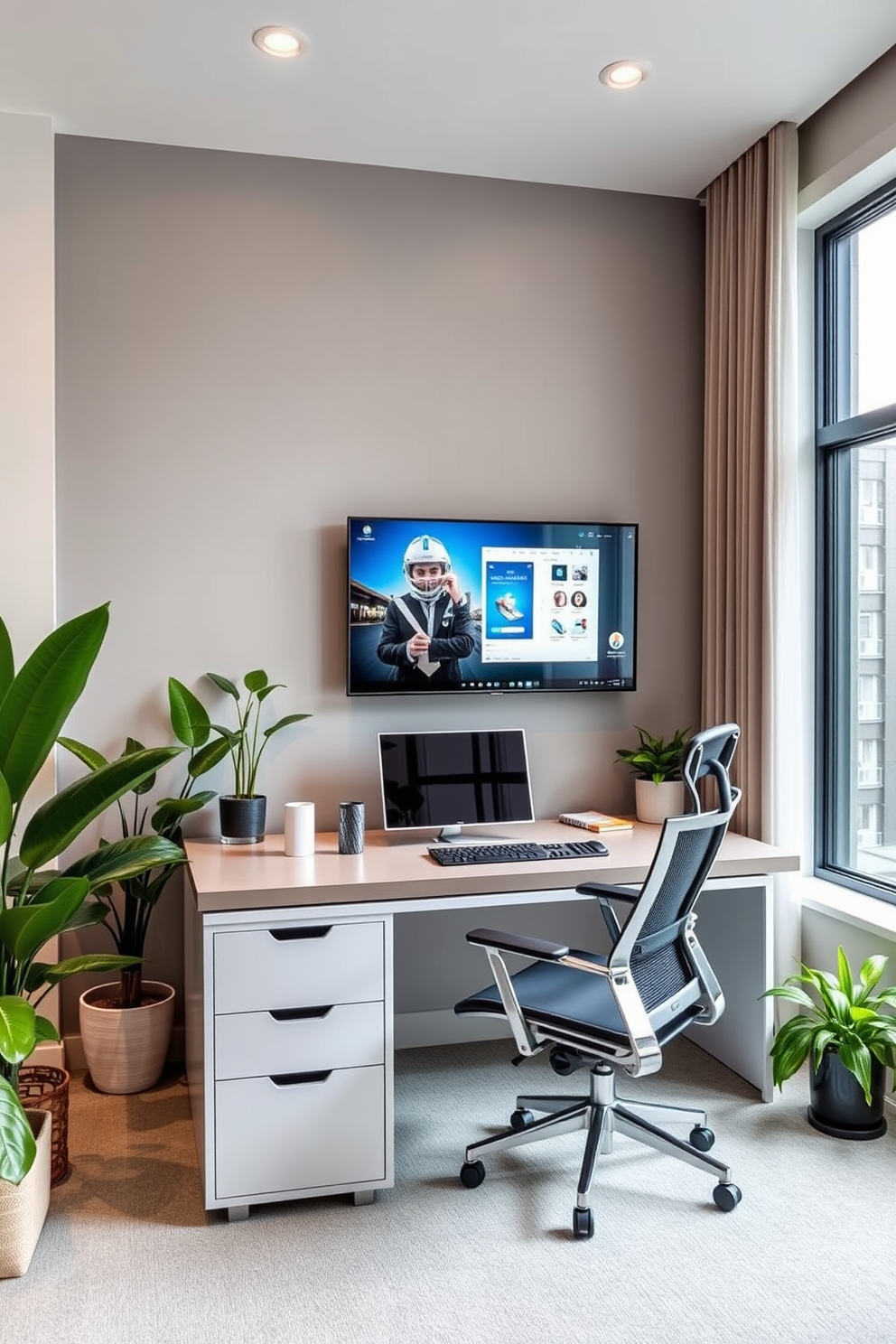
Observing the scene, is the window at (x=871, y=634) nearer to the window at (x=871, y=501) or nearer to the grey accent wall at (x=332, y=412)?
the window at (x=871, y=501)

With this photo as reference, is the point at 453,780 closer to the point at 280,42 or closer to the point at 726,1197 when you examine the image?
the point at 726,1197

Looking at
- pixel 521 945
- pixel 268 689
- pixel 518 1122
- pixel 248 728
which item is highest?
pixel 268 689

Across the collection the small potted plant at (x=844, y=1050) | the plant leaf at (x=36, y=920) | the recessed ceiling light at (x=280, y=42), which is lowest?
the small potted plant at (x=844, y=1050)

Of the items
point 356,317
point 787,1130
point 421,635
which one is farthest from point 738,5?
point 787,1130

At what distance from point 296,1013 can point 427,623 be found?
131 centimetres

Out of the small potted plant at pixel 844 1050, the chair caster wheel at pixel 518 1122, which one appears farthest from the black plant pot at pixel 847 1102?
the chair caster wheel at pixel 518 1122

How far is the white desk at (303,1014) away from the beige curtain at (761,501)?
0.82 metres

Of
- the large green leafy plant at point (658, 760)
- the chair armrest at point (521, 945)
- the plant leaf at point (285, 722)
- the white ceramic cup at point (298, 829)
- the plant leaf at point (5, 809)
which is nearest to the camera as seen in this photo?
the plant leaf at point (5, 809)

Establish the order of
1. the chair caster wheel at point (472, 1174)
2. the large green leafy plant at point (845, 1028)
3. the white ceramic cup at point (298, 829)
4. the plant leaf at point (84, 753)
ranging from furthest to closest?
the plant leaf at point (84, 753), the white ceramic cup at point (298, 829), the large green leafy plant at point (845, 1028), the chair caster wheel at point (472, 1174)

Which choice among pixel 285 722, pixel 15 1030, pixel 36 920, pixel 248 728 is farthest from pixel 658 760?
pixel 15 1030

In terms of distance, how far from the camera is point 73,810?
2375 mm

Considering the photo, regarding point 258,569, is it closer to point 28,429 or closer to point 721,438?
point 28,429

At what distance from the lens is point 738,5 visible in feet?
8.20

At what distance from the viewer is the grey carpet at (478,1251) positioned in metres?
2.01
